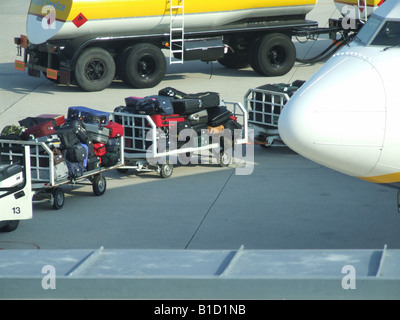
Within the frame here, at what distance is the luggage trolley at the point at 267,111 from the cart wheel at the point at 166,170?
2117mm

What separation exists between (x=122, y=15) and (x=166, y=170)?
6.72 meters

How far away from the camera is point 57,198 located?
11.0m

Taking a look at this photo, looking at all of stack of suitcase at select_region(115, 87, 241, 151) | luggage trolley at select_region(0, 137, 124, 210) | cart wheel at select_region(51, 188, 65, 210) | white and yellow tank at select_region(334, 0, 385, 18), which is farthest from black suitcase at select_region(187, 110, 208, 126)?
white and yellow tank at select_region(334, 0, 385, 18)

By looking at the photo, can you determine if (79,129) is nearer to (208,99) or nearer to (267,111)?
(208,99)

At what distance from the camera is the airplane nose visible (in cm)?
637

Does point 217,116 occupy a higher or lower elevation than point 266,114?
higher

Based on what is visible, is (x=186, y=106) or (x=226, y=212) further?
(x=186, y=106)

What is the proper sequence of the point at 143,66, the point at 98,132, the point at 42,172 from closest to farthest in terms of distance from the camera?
the point at 42,172 < the point at 98,132 < the point at 143,66

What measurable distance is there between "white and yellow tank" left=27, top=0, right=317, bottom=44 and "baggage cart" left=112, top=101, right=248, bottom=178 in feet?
18.1

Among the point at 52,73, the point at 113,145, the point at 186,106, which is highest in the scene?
the point at 186,106

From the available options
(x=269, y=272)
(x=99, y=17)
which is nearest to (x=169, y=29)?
(x=99, y=17)

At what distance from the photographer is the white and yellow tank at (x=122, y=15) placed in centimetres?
1770

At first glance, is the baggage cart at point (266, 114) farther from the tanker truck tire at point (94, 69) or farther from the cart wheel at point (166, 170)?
the tanker truck tire at point (94, 69)

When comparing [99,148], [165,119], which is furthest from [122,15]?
[99,148]
